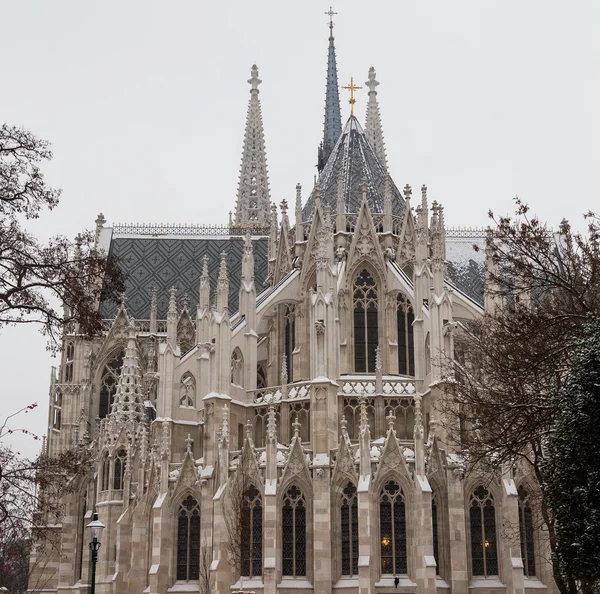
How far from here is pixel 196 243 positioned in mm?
65188

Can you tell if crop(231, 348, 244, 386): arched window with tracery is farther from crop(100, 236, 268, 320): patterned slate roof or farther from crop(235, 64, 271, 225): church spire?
crop(235, 64, 271, 225): church spire

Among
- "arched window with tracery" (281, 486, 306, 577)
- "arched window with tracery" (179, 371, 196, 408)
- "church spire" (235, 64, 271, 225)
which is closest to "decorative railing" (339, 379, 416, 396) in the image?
"arched window with tracery" (281, 486, 306, 577)

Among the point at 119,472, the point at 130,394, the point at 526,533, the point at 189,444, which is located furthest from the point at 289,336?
the point at 526,533

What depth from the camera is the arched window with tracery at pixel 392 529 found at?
40.1m

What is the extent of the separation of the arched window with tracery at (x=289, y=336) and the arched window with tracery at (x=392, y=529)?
384 inches

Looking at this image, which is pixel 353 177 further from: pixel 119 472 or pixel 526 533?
pixel 526 533

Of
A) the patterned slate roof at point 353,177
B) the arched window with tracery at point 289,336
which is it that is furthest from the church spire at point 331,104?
the arched window with tracery at point 289,336

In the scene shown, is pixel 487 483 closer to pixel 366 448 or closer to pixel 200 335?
pixel 366 448

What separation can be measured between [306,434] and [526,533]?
32.5 ft

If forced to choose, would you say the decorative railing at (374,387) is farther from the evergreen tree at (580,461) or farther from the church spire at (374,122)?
the church spire at (374,122)

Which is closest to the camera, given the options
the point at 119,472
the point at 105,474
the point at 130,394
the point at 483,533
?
the point at 483,533

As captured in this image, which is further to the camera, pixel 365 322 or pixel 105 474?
pixel 365 322

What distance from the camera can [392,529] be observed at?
132ft

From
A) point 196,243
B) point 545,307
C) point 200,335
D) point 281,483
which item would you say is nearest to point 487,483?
point 281,483
